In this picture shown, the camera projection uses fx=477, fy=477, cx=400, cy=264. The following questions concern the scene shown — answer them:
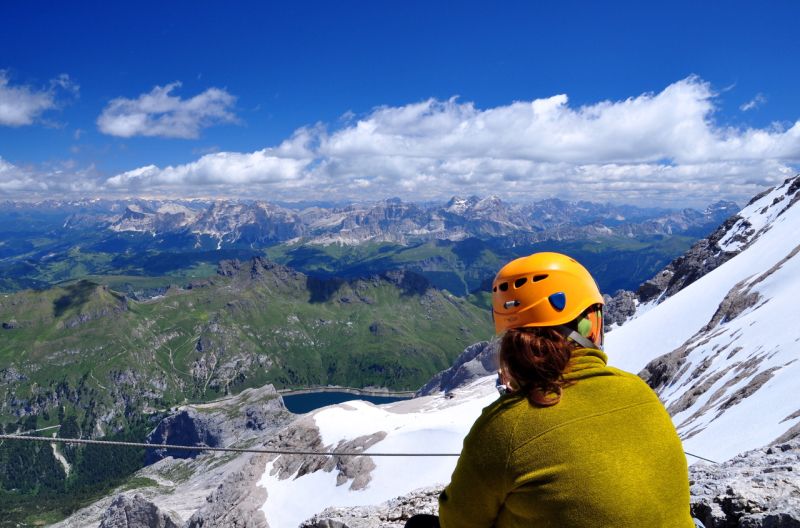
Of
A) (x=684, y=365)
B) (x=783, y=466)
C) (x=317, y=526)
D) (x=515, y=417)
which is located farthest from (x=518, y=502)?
(x=684, y=365)

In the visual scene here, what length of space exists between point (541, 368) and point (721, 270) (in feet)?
321

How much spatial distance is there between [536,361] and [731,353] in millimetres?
42589

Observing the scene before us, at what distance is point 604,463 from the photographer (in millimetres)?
4020

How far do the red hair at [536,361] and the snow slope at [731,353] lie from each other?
62.2ft

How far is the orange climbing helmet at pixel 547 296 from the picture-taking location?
16.5 ft

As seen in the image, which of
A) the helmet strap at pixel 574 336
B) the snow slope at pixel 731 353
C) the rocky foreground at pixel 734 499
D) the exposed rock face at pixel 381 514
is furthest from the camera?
the snow slope at pixel 731 353

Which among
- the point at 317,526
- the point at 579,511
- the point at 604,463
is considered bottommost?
the point at 317,526

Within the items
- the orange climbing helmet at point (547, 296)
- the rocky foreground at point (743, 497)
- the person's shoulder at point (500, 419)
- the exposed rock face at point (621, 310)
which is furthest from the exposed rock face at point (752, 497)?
the exposed rock face at point (621, 310)

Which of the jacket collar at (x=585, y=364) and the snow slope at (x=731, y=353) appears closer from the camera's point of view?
the jacket collar at (x=585, y=364)

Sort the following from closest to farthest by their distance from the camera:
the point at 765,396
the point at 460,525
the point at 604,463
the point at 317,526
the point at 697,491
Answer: the point at 604,463 → the point at 460,525 → the point at 697,491 → the point at 317,526 → the point at 765,396

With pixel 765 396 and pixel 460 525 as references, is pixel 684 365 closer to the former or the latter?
pixel 765 396

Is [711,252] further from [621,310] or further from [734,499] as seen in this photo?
[734,499]

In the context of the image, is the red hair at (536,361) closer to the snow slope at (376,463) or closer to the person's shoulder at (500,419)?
the person's shoulder at (500,419)

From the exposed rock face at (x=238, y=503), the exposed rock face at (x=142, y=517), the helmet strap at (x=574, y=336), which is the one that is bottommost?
the exposed rock face at (x=142, y=517)
